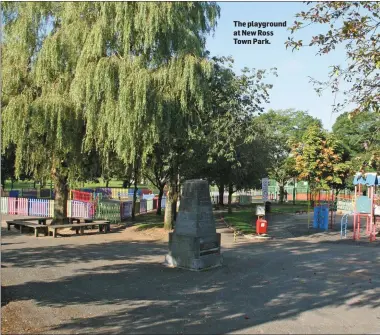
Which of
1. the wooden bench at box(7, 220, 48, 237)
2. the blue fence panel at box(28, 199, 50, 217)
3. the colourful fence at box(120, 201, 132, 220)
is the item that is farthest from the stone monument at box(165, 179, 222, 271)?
the blue fence panel at box(28, 199, 50, 217)

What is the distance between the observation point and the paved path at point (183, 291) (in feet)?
23.4

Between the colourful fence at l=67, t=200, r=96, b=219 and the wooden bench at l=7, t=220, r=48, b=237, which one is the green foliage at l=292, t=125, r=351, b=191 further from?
the wooden bench at l=7, t=220, r=48, b=237

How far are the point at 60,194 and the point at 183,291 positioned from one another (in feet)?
35.2

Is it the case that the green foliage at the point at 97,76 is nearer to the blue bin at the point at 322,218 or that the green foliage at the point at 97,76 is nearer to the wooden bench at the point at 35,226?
the wooden bench at the point at 35,226

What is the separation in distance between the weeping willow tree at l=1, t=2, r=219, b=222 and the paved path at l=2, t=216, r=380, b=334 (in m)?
3.83

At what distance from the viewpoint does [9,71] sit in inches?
626

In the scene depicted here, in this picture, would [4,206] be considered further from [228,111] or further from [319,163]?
[319,163]

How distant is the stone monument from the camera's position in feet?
38.8

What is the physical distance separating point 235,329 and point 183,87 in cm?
966

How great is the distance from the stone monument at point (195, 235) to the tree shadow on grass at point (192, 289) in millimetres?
369

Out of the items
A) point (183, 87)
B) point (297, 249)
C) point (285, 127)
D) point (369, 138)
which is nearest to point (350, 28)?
point (369, 138)

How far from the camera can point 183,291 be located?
9398 millimetres

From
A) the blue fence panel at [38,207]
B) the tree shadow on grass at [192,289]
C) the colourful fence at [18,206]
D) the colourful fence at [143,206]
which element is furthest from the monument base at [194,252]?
the colourful fence at [143,206]

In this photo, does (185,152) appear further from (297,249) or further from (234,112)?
(297,249)
